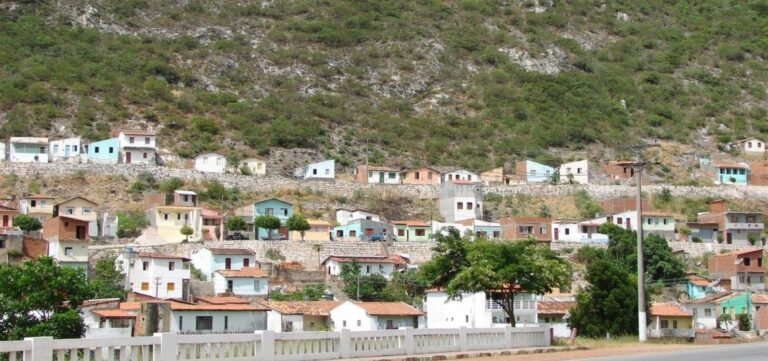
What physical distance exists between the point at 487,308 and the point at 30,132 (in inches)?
1857

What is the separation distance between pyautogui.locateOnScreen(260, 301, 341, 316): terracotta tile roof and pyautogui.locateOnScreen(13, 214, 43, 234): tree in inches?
726

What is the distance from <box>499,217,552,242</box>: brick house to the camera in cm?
7281

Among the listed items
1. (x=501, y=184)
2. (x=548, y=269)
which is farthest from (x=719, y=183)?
(x=548, y=269)

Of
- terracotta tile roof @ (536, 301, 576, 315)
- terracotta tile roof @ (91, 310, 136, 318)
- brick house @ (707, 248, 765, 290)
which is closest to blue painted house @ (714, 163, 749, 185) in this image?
brick house @ (707, 248, 765, 290)

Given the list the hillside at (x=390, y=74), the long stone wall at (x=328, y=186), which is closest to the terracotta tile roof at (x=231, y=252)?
the long stone wall at (x=328, y=186)

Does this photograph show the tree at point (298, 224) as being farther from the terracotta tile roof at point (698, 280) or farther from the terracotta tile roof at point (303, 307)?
the terracotta tile roof at point (698, 280)

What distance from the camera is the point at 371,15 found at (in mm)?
132875

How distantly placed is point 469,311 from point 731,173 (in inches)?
1851

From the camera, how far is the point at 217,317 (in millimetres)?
48094

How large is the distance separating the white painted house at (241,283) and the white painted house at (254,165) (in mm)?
23896

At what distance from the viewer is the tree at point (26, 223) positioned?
6391 centimetres

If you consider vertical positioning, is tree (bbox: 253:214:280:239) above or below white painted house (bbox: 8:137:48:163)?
below

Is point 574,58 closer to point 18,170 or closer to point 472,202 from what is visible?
point 472,202

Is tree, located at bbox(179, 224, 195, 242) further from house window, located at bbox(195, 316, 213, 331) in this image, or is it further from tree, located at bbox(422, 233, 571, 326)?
tree, located at bbox(422, 233, 571, 326)
